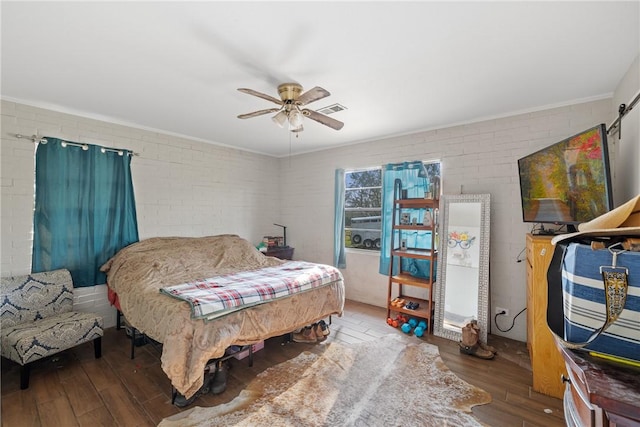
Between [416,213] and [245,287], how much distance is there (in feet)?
7.83

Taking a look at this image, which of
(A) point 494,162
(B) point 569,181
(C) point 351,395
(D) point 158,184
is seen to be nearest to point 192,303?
(C) point 351,395

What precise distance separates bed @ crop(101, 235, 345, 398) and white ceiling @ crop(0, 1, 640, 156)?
1.69m

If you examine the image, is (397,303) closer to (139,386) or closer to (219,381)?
(219,381)

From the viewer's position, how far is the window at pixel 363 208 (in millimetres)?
4245

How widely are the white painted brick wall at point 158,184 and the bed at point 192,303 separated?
362mm

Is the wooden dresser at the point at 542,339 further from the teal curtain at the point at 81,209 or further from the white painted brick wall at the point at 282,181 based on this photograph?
the teal curtain at the point at 81,209

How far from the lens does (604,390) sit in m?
0.69

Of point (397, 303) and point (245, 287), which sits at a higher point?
point (245, 287)

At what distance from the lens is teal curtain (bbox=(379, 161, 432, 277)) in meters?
3.63

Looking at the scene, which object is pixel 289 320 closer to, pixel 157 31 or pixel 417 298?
pixel 417 298

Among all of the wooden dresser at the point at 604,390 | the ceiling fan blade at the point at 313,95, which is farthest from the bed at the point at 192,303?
the wooden dresser at the point at 604,390

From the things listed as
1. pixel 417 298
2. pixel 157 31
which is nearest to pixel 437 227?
pixel 417 298

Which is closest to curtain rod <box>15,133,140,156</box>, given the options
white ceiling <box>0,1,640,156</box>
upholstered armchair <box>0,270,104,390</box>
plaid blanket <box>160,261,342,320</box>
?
white ceiling <box>0,1,640,156</box>

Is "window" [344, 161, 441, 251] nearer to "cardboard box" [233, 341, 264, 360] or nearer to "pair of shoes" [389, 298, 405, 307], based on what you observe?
"pair of shoes" [389, 298, 405, 307]
